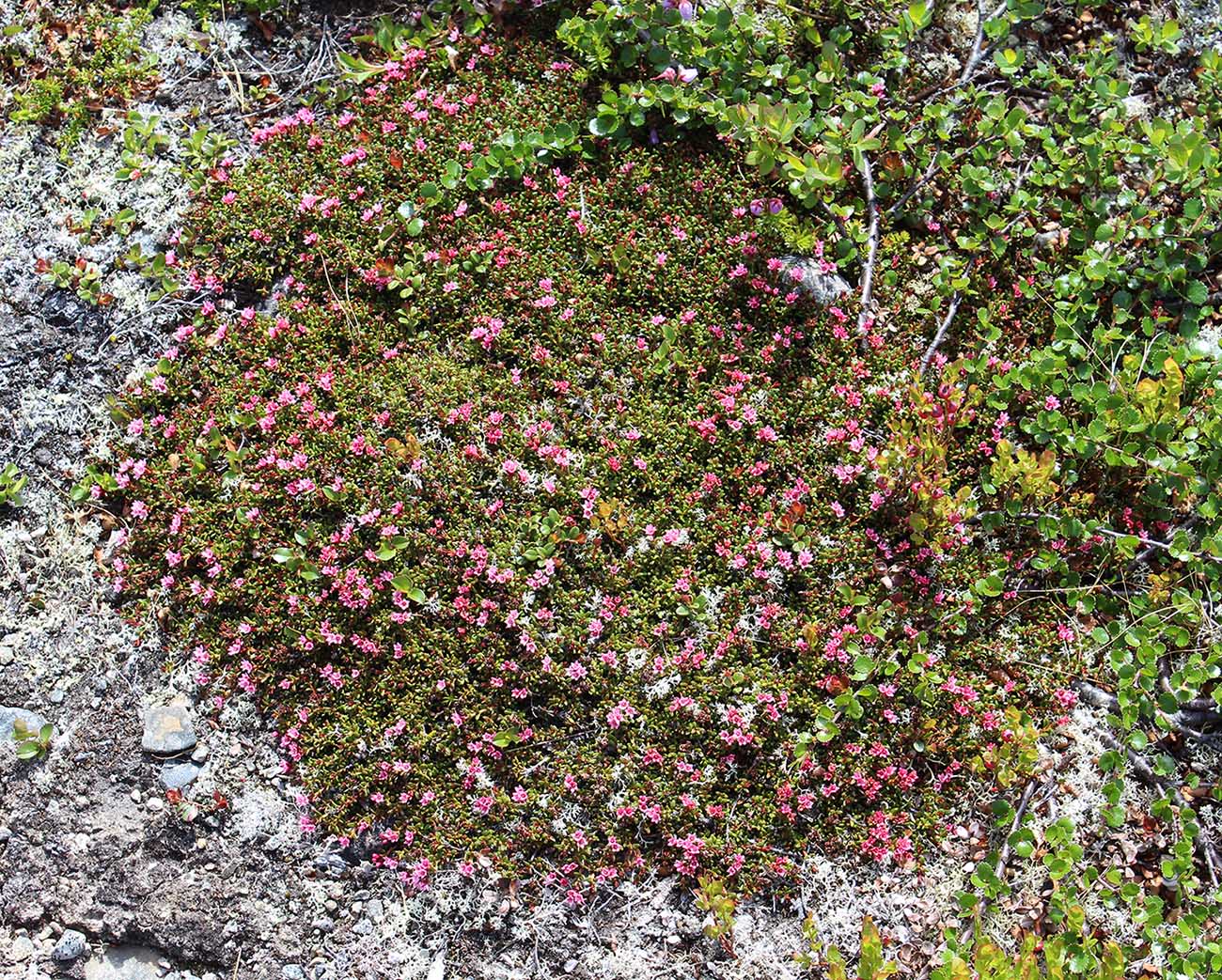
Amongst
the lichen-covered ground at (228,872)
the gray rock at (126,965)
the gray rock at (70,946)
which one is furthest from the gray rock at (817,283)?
the gray rock at (70,946)

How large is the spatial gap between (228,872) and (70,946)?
70cm

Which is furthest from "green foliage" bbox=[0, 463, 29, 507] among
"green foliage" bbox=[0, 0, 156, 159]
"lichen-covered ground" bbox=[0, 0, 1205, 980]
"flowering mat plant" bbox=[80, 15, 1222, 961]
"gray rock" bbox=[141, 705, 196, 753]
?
"green foliage" bbox=[0, 0, 156, 159]

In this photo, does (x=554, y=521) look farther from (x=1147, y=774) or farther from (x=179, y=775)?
(x=1147, y=774)

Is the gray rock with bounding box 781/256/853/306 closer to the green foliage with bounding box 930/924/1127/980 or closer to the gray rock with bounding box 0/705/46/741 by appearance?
the green foliage with bounding box 930/924/1127/980

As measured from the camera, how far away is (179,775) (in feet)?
13.6

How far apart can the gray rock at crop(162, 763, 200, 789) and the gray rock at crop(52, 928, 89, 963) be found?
666mm

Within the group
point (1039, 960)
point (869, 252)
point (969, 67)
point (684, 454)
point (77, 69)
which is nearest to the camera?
point (1039, 960)

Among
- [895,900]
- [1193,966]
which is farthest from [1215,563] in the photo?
[895,900]

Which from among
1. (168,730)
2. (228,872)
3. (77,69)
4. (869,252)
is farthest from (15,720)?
(869,252)

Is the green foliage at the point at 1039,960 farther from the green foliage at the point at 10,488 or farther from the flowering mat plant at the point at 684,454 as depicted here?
the green foliage at the point at 10,488

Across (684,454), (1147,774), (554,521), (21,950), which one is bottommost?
(21,950)

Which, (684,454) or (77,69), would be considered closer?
(684,454)

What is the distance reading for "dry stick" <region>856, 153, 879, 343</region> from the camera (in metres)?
4.61

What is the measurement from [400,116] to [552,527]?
230 centimetres
